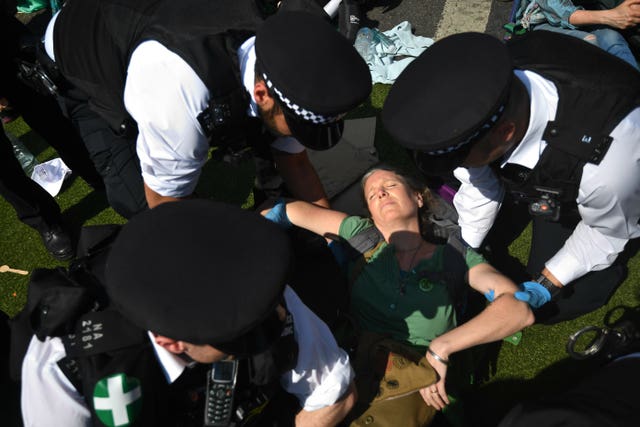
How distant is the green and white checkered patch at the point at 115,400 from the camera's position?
4.89 ft

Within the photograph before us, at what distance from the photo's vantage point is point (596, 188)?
7.06ft

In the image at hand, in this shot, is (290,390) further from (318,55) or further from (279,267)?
(318,55)

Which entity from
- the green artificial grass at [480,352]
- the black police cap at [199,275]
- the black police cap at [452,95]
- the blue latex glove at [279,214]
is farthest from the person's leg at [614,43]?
the black police cap at [199,275]

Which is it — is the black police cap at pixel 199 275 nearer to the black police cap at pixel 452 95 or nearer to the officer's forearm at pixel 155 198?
the black police cap at pixel 452 95

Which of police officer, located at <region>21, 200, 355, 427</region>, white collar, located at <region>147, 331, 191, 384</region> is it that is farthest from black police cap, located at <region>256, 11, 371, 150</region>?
white collar, located at <region>147, 331, 191, 384</region>

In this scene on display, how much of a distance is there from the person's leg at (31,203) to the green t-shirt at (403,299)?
2158mm

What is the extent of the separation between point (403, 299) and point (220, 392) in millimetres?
1219

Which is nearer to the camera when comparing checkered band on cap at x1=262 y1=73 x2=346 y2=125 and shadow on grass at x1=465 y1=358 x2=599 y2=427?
checkered band on cap at x1=262 y1=73 x2=346 y2=125

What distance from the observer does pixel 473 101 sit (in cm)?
187

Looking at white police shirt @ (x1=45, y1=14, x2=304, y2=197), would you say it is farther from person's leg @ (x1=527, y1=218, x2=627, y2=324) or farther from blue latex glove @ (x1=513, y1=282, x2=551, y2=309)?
person's leg @ (x1=527, y1=218, x2=627, y2=324)

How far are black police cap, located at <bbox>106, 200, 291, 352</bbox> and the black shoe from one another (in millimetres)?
2401

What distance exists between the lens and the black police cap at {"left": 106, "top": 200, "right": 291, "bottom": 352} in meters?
1.29

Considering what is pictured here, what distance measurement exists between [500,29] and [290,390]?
169 inches

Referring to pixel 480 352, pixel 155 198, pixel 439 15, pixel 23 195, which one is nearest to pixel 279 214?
pixel 155 198
